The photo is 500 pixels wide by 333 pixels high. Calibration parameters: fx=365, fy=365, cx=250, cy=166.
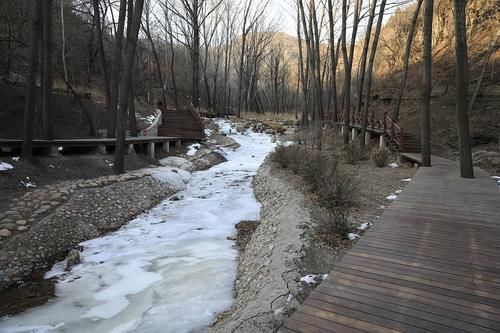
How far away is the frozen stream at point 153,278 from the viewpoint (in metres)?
5.45

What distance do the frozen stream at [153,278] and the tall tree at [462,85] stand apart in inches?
236

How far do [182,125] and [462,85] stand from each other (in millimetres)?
18107

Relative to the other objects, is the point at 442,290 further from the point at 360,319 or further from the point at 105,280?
the point at 105,280

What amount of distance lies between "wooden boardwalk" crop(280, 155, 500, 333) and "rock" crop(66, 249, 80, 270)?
17.8ft

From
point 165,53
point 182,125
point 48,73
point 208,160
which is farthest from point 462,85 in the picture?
point 165,53

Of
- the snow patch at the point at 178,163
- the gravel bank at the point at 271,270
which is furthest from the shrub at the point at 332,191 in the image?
the snow patch at the point at 178,163

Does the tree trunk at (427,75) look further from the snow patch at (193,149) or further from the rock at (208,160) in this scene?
the snow patch at (193,149)

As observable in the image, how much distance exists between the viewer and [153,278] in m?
6.89

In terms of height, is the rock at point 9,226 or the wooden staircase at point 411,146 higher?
the wooden staircase at point 411,146

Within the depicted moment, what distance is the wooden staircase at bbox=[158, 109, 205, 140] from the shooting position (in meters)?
23.5

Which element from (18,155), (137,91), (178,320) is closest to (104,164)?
(18,155)

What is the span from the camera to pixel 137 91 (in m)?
35.6

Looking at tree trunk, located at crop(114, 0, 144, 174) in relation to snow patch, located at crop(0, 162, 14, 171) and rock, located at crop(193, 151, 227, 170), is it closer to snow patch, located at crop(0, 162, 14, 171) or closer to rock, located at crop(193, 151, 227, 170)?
snow patch, located at crop(0, 162, 14, 171)

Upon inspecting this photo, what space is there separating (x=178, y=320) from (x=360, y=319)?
Result: 125 inches
